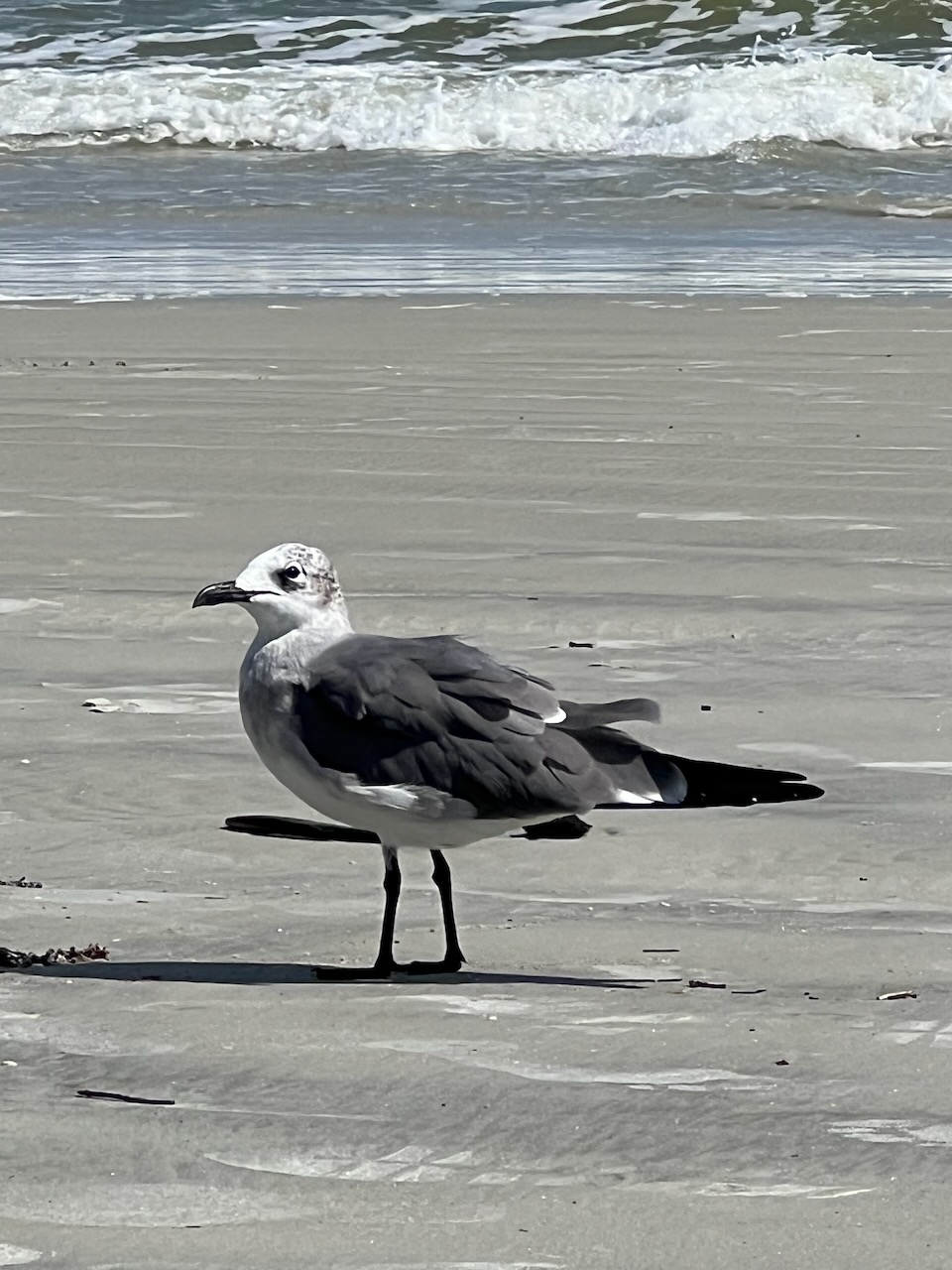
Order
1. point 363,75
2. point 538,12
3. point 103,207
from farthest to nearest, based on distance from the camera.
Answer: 1. point 538,12
2. point 363,75
3. point 103,207

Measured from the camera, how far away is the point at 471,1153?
7.59ft

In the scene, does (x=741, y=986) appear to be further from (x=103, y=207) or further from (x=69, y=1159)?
(x=103, y=207)

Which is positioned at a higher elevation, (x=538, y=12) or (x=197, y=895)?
(x=538, y=12)

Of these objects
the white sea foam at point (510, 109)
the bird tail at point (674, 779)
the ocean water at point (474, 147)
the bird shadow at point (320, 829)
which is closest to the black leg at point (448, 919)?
the bird tail at point (674, 779)

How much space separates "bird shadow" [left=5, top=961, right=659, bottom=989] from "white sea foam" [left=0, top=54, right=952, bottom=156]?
16438 millimetres

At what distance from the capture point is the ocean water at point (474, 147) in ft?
39.1

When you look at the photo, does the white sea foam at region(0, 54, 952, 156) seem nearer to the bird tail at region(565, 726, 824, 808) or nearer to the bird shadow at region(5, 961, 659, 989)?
the bird tail at region(565, 726, 824, 808)

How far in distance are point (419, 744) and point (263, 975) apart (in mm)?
377

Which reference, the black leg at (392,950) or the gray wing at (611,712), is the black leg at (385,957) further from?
the gray wing at (611,712)

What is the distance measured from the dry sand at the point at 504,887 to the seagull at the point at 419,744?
0.20 metres

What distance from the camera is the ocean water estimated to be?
11930 millimetres

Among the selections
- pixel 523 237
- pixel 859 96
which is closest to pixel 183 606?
pixel 523 237

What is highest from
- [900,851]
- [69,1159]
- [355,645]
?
[355,645]

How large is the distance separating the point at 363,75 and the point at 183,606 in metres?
17.8
